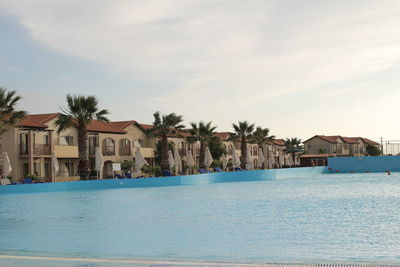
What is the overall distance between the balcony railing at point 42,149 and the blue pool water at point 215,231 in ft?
69.4

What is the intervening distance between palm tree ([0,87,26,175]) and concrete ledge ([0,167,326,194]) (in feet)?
15.4

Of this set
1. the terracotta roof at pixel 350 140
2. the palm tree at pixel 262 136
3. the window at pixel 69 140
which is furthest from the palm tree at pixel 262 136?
the terracotta roof at pixel 350 140

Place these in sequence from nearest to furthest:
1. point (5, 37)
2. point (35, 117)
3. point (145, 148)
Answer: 1. point (5, 37)
2. point (35, 117)
3. point (145, 148)

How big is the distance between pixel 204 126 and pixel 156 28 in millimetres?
33364

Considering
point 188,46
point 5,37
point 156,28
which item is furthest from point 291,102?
point 5,37

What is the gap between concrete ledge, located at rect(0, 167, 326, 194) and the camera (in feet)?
96.5

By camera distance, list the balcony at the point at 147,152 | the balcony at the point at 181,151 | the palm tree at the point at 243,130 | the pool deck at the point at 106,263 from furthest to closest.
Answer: the palm tree at the point at 243,130 < the balcony at the point at 181,151 < the balcony at the point at 147,152 < the pool deck at the point at 106,263

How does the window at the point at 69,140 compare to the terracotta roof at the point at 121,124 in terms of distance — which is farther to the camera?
the terracotta roof at the point at 121,124

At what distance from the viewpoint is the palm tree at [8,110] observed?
32.7m

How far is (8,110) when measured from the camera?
32.8 meters

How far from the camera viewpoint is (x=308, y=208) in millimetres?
16672

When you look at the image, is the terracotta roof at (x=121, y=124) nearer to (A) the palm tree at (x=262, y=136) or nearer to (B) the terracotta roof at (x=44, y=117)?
(B) the terracotta roof at (x=44, y=117)

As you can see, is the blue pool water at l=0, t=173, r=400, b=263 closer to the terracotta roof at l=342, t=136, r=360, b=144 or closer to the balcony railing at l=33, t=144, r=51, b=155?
the balcony railing at l=33, t=144, r=51, b=155

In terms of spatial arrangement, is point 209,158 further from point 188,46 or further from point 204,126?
point 188,46
